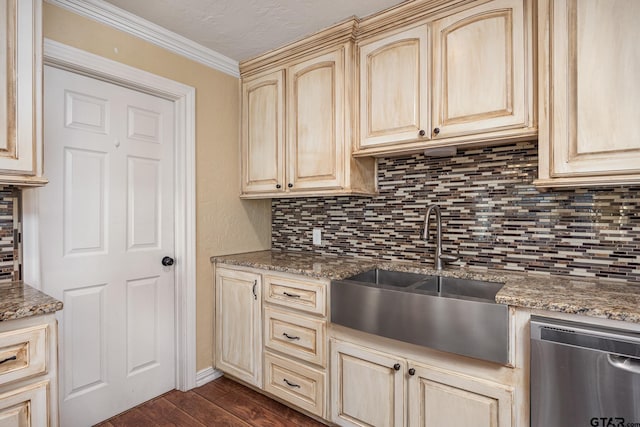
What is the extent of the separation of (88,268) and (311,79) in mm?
1718

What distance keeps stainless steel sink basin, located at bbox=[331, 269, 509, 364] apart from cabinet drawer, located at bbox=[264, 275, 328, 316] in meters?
0.08

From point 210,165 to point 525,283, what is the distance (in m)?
2.03

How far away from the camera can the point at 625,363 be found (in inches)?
45.2

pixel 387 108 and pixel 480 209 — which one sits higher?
pixel 387 108

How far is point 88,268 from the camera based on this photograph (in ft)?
6.48

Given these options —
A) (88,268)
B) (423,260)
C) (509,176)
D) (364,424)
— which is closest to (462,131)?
(509,176)

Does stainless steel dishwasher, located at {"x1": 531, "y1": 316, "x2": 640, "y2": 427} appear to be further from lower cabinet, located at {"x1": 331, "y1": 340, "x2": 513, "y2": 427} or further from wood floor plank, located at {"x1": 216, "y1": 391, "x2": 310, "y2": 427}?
wood floor plank, located at {"x1": 216, "y1": 391, "x2": 310, "y2": 427}

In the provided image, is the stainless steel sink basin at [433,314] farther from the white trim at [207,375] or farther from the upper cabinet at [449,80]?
the white trim at [207,375]

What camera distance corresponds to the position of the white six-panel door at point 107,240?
1867 millimetres

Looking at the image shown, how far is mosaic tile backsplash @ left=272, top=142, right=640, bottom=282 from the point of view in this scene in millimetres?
1665

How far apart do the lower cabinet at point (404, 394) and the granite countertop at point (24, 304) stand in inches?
49.5

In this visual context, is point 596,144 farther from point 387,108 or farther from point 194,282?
point 194,282

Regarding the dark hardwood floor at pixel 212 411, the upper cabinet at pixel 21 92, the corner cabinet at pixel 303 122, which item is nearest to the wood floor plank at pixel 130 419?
the dark hardwood floor at pixel 212 411

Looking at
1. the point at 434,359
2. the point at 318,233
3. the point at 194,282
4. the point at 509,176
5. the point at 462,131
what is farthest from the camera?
the point at 318,233
